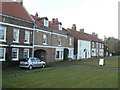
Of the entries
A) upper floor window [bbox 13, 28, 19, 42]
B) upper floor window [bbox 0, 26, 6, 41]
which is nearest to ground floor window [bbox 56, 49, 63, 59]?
upper floor window [bbox 13, 28, 19, 42]

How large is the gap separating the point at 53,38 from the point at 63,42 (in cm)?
474

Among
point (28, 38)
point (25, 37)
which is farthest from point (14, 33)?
point (28, 38)

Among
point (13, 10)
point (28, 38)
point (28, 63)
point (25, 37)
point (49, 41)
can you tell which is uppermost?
point (13, 10)

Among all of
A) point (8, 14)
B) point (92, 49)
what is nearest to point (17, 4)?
point (8, 14)

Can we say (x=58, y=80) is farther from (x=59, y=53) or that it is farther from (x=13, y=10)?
(x=59, y=53)

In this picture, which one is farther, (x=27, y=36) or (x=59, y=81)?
(x=27, y=36)

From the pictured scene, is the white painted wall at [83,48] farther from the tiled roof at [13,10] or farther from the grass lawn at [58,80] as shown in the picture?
the grass lawn at [58,80]

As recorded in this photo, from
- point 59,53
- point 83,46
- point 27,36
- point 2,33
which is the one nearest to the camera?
point 2,33

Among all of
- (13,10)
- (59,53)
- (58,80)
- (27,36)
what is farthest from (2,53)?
(59,53)

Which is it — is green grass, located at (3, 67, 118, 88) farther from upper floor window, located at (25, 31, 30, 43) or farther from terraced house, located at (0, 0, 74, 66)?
upper floor window, located at (25, 31, 30, 43)

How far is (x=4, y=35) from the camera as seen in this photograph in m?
21.4

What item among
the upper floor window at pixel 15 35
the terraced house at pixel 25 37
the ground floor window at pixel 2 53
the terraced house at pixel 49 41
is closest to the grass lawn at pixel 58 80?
the ground floor window at pixel 2 53

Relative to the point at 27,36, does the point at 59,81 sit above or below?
below

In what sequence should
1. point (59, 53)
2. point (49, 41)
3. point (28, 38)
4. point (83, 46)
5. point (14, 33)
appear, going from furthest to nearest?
point (83, 46), point (59, 53), point (49, 41), point (28, 38), point (14, 33)
